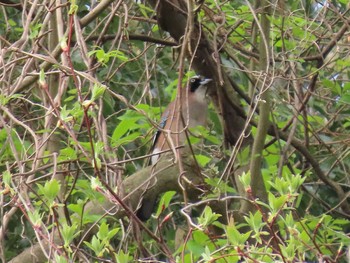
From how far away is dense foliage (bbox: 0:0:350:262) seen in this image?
11.1 feet

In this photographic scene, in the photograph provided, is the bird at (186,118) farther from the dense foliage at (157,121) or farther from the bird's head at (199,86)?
the dense foliage at (157,121)

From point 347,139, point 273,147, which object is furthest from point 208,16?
point 347,139

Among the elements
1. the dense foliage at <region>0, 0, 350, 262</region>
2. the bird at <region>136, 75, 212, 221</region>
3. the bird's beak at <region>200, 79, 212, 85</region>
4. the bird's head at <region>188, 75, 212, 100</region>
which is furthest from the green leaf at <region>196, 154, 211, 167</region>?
the bird's beak at <region>200, 79, 212, 85</region>

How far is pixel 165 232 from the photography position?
5.35 m

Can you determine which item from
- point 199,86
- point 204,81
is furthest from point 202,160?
point 199,86

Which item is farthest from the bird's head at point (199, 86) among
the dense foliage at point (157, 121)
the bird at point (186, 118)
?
the dense foliage at point (157, 121)

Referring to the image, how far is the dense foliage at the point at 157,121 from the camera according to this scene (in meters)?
3.39

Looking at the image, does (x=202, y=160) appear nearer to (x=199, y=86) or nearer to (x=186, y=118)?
(x=199, y=86)

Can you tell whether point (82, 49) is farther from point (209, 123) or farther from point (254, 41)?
point (209, 123)

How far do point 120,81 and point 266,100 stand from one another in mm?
1634

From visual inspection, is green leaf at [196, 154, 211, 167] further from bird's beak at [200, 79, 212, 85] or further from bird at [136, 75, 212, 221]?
bird's beak at [200, 79, 212, 85]

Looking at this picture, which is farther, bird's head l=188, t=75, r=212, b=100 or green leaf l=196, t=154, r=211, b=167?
bird's head l=188, t=75, r=212, b=100

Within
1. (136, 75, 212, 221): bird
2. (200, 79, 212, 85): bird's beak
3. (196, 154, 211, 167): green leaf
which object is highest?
(200, 79, 212, 85): bird's beak

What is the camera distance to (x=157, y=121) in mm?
4152
